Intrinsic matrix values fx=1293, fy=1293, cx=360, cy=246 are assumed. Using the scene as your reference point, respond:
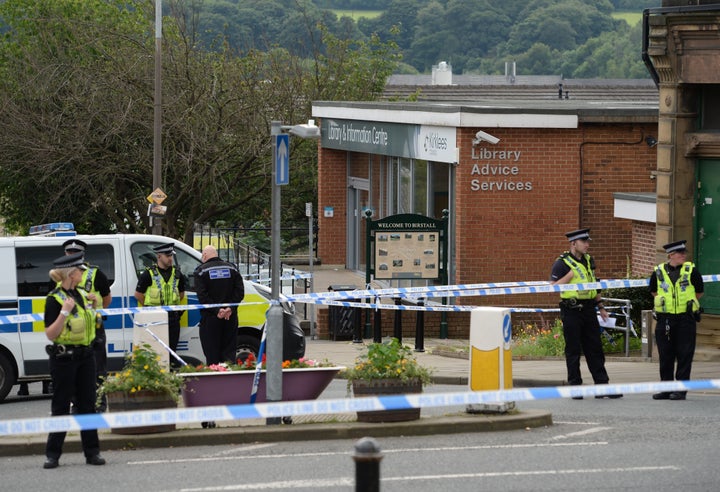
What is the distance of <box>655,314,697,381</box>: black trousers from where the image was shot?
45.5 feet

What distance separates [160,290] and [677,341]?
5843 millimetres

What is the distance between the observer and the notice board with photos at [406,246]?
22.3 meters

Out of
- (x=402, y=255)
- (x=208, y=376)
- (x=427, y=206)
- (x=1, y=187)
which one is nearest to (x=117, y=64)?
(x=1, y=187)

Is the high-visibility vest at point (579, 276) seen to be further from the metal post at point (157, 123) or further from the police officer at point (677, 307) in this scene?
the metal post at point (157, 123)

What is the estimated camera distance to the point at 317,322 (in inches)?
944

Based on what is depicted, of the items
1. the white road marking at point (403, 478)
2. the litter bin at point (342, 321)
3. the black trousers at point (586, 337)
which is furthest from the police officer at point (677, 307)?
the litter bin at point (342, 321)

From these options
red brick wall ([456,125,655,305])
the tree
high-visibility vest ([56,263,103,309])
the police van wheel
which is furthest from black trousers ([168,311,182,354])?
the tree

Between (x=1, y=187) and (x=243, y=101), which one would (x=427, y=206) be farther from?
(x=1, y=187)

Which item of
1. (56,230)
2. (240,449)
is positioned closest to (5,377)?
(56,230)

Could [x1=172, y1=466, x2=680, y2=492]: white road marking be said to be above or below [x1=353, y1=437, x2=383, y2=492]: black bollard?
below

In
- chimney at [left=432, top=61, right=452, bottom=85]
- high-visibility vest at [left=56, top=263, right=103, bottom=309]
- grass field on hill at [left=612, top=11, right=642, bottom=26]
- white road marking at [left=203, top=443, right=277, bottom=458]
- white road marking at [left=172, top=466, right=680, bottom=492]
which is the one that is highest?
grass field on hill at [left=612, top=11, right=642, bottom=26]

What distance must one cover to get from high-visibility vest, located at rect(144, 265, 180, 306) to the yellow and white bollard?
Result: 434 centimetres

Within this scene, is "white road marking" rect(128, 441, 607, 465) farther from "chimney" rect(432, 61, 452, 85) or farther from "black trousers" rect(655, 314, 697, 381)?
"chimney" rect(432, 61, 452, 85)

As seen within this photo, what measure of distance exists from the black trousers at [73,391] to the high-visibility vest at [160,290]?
4.30 m
